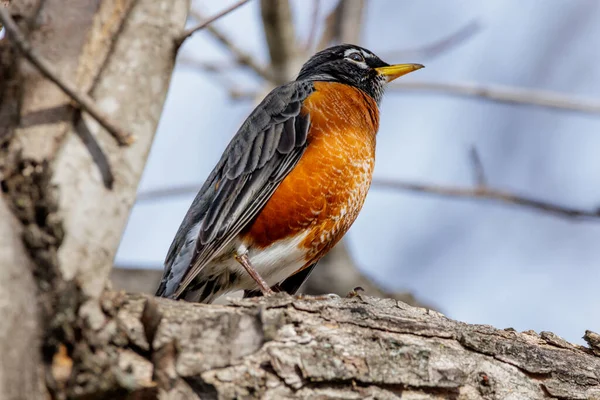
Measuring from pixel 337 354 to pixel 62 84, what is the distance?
4.49 ft

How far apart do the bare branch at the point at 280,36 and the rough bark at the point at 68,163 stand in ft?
12.4

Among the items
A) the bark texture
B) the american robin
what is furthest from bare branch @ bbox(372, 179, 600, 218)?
the bark texture

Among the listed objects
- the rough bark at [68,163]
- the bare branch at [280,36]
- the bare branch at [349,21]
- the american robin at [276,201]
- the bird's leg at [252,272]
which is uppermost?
the bare branch at [349,21]

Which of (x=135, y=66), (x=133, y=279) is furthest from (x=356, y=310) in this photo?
(x=133, y=279)

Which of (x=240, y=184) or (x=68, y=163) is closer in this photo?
(x=68, y=163)

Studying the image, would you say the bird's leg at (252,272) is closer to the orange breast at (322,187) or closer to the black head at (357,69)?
the orange breast at (322,187)

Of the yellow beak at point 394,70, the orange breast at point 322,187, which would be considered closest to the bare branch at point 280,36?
the yellow beak at point 394,70

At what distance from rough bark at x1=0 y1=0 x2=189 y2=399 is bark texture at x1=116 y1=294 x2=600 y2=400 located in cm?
25

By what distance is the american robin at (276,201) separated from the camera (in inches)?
162

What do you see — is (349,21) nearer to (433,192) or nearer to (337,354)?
(433,192)

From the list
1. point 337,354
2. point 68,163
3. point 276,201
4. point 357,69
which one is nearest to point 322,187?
point 276,201

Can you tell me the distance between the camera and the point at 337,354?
8.91 ft

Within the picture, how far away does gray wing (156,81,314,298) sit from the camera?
399 centimetres

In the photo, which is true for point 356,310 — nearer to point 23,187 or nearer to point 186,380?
point 186,380
